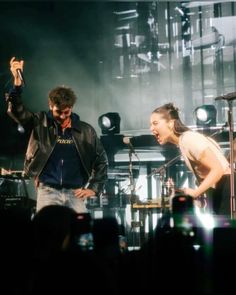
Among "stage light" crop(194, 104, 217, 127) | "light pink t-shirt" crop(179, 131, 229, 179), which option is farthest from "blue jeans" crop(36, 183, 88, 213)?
"stage light" crop(194, 104, 217, 127)

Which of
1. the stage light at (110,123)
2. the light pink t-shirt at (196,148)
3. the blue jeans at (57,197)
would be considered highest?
the stage light at (110,123)

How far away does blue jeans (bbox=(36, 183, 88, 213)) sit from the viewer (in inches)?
184

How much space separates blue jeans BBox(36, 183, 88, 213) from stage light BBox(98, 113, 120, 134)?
13.9 feet

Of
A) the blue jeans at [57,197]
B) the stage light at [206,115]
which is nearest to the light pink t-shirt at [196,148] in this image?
the blue jeans at [57,197]

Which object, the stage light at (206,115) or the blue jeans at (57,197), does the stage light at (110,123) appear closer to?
the stage light at (206,115)

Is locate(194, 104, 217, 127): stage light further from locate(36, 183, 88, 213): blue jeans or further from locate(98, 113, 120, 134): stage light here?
locate(36, 183, 88, 213): blue jeans

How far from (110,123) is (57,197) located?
4.33m

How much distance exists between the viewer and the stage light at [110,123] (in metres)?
8.88

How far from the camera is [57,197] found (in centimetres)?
468

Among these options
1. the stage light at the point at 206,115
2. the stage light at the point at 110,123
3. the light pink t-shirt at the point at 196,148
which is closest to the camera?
the light pink t-shirt at the point at 196,148

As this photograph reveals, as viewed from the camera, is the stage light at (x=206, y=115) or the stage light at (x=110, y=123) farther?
the stage light at (x=110, y=123)

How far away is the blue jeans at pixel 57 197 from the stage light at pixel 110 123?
4.25m

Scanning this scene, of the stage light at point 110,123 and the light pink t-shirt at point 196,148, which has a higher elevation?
the stage light at point 110,123

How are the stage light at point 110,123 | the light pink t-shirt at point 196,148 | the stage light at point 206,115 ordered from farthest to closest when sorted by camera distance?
the stage light at point 110,123
the stage light at point 206,115
the light pink t-shirt at point 196,148
